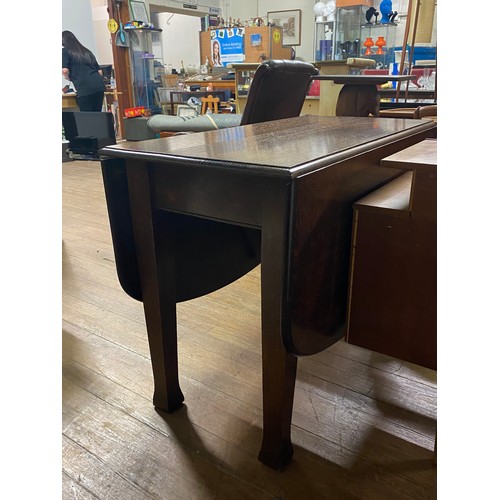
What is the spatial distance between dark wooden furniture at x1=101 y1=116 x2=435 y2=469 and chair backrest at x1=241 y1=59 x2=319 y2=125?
0.27 metres

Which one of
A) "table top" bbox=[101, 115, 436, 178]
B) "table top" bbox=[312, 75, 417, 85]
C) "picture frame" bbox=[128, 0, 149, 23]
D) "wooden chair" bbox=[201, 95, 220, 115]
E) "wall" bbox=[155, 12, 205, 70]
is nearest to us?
"table top" bbox=[101, 115, 436, 178]

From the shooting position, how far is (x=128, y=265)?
1.14 metres

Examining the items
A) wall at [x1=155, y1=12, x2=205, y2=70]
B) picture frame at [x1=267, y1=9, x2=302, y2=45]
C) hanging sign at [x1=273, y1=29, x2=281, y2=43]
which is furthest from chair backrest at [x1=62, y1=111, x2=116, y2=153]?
wall at [x1=155, y1=12, x2=205, y2=70]

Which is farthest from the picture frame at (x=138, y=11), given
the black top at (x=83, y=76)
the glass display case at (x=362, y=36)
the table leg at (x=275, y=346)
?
the table leg at (x=275, y=346)

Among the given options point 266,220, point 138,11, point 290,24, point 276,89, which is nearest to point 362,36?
point 290,24

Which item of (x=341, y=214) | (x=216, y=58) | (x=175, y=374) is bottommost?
(x=175, y=374)

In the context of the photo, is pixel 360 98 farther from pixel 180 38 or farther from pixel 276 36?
pixel 180 38

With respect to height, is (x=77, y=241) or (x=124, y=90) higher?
(x=124, y=90)

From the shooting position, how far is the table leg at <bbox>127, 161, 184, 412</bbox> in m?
1.04

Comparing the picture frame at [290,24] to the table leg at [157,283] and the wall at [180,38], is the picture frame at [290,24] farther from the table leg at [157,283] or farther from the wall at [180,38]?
the table leg at [157,283]

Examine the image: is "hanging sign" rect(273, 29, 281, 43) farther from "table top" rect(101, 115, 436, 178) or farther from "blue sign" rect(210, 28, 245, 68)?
"table top" rect(101, 115, 436, 178)

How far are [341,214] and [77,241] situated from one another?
7.04ft
